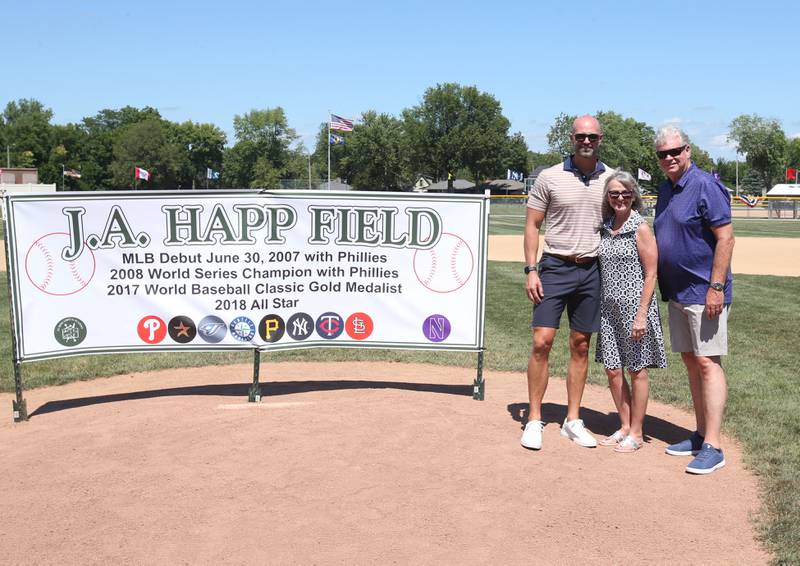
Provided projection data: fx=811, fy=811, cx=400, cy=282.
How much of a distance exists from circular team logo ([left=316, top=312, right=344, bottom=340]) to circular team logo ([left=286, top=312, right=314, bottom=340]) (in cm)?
7

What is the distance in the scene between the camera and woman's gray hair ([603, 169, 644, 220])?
4797 mm

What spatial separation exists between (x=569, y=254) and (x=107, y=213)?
332cm

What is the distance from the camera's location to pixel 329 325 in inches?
249

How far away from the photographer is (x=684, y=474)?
466 cm

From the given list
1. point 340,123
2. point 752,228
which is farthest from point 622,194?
point 340,123

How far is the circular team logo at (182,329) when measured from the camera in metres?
6.11

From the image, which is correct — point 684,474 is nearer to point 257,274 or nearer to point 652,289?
point 652,289

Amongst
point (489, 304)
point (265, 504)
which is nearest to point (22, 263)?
point (265, 504)

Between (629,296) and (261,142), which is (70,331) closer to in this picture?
(629,296)

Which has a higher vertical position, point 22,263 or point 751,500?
point 22,263

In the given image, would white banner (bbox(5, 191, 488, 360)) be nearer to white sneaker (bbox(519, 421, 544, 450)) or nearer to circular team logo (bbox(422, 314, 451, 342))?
circular team logo (bbox(422, 314, 451, 342))

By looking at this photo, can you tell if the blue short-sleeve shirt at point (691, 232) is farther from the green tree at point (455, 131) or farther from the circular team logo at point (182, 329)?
the green tree at point (455, 131)

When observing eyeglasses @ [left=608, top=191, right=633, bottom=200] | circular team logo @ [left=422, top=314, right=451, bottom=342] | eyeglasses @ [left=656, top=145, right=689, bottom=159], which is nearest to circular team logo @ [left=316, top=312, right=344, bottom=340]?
circular team logo @ [left=422, top=314, right=451, bottom=342]

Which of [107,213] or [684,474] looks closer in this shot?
[684,474]
